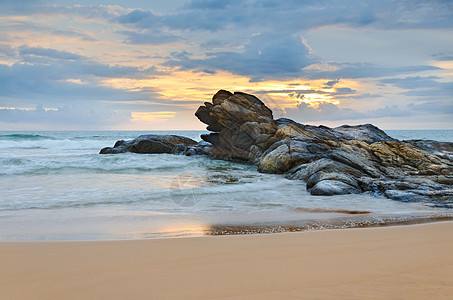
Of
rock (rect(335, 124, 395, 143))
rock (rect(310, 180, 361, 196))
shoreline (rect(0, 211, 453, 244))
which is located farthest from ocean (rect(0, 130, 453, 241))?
rock (rect(335, 124, 395, 143))

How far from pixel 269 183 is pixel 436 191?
15.1ft

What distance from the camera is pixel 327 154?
13906 millimetres

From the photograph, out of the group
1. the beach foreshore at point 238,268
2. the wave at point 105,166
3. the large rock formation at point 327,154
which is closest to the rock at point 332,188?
the large rock formation at point 327,154

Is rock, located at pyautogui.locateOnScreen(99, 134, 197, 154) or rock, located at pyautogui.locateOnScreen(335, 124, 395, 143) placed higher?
rock, located at pyautogui.locateOnScreen(335, 124, 395, 143)

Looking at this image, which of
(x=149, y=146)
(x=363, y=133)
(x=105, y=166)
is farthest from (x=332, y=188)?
(x=149, y=146)

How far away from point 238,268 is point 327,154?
11199 mm

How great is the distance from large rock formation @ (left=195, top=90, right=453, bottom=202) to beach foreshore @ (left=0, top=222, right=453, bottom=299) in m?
4.73

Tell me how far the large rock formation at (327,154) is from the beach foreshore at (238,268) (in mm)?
4729

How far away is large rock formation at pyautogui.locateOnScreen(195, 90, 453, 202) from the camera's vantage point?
9273mm

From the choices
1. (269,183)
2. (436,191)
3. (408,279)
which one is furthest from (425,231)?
(269,183)

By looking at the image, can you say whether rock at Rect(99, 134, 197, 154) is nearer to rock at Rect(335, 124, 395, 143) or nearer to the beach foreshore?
rock at Rect(335, 124, 395, 143)

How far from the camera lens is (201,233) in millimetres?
5289

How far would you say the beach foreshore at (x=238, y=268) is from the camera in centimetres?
289

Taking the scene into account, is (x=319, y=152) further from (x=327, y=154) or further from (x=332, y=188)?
(x=332, y=188)
